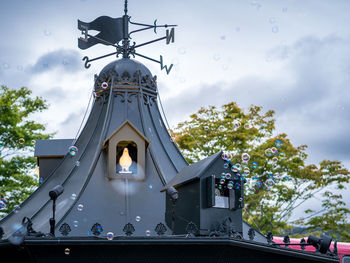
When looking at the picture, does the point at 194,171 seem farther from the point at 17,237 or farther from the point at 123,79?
the point at 123,79

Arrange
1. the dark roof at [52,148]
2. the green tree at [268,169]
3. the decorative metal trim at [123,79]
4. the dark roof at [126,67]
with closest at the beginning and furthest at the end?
the decorative metal trim at [123,79] < the dark roof at [126,67] < the dark roof at [52,148] < the green tree at [268,169]

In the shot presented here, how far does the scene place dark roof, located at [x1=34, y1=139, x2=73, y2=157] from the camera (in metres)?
12.3

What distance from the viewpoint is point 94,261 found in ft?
25.1

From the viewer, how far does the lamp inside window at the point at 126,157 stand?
1031 centimetres

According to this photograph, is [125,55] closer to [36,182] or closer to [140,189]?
[140,189]

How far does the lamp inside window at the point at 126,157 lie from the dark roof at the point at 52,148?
7.25 feet

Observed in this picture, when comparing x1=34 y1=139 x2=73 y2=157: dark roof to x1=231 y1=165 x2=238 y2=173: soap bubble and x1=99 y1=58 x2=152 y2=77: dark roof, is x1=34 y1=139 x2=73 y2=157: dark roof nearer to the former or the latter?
x1=99 y1=58 x2=152 y2=77: dark roof

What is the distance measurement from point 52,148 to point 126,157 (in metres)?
3.16

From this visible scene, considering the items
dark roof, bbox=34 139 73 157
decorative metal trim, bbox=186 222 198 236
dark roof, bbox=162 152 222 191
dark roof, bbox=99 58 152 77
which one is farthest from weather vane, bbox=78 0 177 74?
decorative metal trim, bbox=186 222 198 236

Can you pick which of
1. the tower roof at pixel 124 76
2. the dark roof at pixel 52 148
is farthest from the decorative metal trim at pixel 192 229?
the dark roof at pixel 52 148

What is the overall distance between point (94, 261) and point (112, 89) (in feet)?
17.5

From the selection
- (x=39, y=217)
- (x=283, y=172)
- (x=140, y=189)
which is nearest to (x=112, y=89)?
(x=140, y=189)

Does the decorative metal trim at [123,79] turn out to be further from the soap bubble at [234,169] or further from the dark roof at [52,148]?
the soap bubble at [234,169]

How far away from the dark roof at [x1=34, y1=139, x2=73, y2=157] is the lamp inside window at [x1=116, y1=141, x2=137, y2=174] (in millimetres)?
2211
